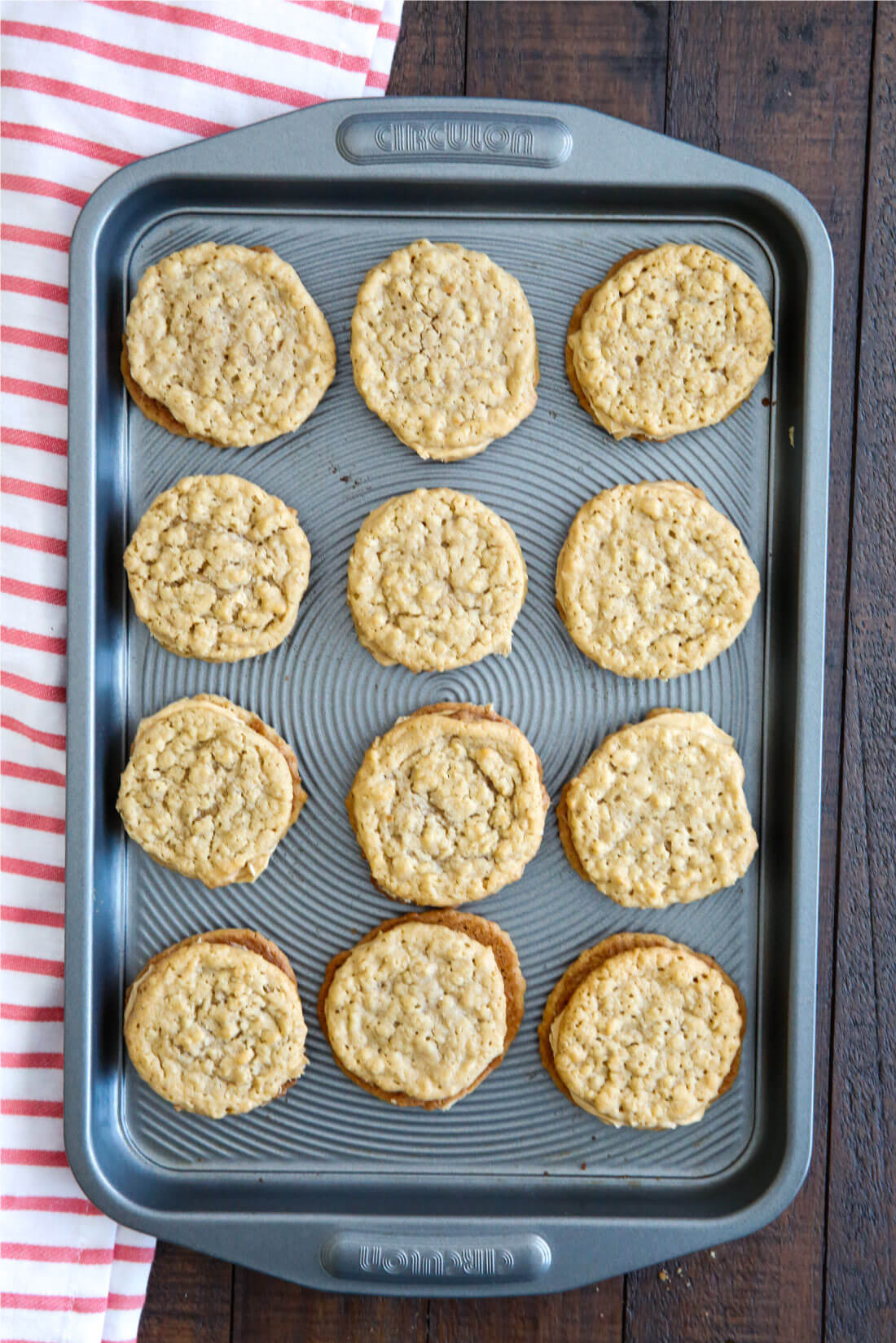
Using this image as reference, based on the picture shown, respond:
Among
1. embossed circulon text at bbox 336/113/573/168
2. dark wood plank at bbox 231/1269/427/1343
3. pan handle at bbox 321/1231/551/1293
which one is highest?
embossed circulon text at bbox 336/113/573/168

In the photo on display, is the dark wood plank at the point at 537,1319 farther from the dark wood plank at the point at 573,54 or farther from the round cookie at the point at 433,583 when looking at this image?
the dark wood plank at the point at 573,54

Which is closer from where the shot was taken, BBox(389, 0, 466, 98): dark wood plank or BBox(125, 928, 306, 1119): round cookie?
BBox(125, 928, 306, 1119): round cookie

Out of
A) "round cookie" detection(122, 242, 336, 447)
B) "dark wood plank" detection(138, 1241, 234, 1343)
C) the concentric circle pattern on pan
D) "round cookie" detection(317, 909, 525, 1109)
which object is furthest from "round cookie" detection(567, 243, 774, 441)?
"dark wood plank" detection(138, 1241, 234, 1343)

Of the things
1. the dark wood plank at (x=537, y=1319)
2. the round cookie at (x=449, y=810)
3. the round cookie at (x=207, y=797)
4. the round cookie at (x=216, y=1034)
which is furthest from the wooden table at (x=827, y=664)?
the round cookie at (x=207, y=797)

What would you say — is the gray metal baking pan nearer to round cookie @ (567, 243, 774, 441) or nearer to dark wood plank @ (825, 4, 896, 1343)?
round cookie @ (567, 243, 774, 441)

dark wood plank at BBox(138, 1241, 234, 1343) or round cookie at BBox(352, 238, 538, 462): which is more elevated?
round cookie at BBox(352, 238, 538, 462)

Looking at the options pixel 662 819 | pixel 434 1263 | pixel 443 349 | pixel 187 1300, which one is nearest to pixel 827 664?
pixel 662 819

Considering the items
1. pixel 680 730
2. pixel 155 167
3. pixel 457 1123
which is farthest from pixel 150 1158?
pixel 155 167
